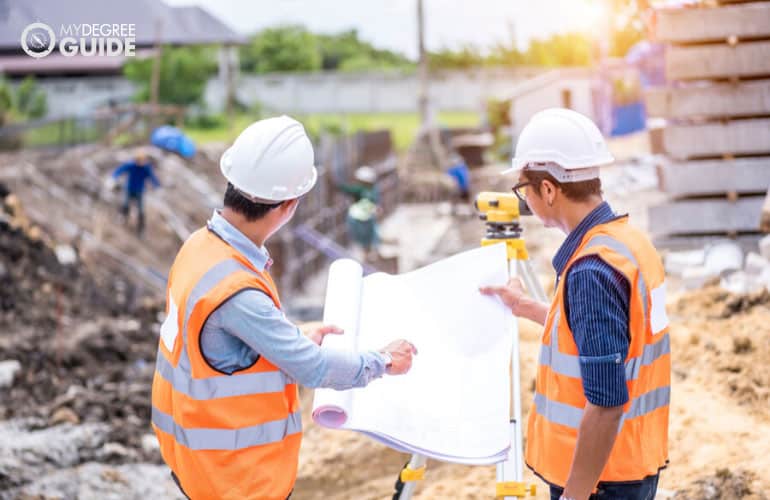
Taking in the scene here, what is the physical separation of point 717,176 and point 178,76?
101ft

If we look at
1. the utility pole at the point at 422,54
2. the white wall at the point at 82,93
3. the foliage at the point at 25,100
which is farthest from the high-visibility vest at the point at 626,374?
the white wall at the point at 82,93

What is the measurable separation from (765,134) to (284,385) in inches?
244

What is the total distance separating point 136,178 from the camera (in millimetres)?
13703

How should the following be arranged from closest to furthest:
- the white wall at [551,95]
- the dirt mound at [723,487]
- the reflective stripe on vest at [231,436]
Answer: the reflective stripe on vest at [231,436]
the dirt mound at [723,487]
the white wall at [551,95]

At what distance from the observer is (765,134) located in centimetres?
760

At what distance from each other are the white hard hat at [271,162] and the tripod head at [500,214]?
0.76 m

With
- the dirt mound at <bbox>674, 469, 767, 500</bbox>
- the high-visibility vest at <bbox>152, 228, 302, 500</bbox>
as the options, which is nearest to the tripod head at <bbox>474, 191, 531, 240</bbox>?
the high-visibility vest at <bbox>152, 228, 302, 500</bbox>

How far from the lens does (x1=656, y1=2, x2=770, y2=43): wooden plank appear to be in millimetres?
7250

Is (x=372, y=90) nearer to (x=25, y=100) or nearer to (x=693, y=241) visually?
(x=25, y=100)

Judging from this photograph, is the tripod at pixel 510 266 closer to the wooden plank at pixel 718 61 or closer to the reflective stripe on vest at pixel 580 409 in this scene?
the reflective stripe on vest at pixel 580 409

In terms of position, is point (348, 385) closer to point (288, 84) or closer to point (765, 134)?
point (765, 134)

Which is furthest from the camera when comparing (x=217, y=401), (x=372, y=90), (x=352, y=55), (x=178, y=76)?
(x=352, y=55)

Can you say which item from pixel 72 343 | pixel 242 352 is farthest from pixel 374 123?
pixel 242 352

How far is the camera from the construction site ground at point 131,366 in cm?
437
